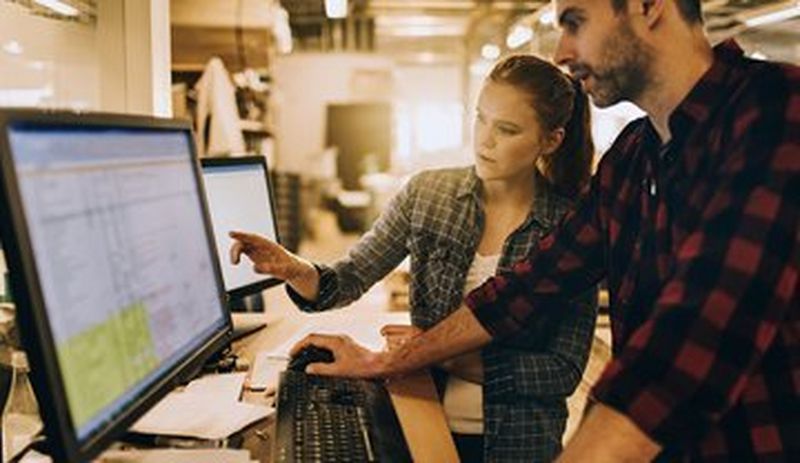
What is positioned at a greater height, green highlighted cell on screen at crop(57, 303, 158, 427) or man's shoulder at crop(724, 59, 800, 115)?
man's shoulder at crop(724, 59, 800, 115)

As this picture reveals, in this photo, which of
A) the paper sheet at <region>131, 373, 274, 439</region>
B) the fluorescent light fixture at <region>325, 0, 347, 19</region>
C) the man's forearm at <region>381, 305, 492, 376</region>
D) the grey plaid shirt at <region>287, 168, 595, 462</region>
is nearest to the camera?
the paper sheet at <region>131, 373, 274, 439</region>

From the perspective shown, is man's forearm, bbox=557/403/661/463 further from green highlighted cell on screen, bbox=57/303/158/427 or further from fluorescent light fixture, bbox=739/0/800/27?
fluorescent light fixture, bbox=739/0/800/27

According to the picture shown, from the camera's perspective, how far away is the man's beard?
1.09 metres

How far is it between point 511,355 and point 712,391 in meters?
0.70

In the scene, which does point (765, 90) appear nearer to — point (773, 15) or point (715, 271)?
point (715, 271)

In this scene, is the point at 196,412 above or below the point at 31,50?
below

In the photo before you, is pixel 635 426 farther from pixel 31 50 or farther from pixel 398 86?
pixel 398 86

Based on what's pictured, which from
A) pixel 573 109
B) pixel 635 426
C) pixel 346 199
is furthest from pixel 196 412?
pixel 346 199

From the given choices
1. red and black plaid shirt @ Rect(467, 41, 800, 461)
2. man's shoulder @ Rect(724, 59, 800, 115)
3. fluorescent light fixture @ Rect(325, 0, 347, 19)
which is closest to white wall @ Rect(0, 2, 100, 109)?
fluorescent light fixture @ Rect(325, 0, 347, 19)

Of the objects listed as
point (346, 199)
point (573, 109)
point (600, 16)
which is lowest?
point (346, 199)

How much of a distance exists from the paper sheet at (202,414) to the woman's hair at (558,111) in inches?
30.2

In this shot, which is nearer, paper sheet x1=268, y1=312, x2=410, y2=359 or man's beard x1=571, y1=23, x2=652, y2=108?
man's beard x1=571, y1=23, x2=652, y2=108

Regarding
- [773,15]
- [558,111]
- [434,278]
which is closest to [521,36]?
[773,15]

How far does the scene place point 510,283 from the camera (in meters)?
1.39
